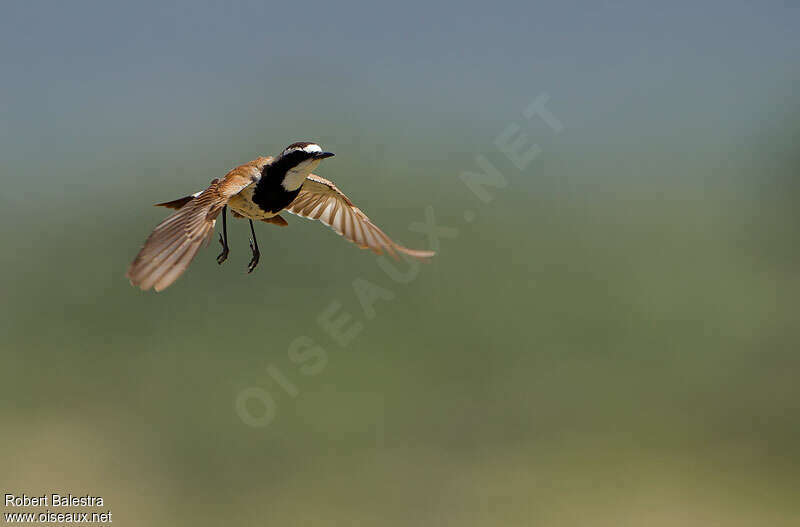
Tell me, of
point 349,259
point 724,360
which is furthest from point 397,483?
point 724,360

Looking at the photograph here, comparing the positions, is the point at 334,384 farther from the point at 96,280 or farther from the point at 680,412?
the point at 680,412

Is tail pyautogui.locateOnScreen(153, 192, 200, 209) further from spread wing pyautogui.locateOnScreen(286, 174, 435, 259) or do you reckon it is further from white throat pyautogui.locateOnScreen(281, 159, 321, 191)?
spread wing pyautogui.locateOnScreen(286, 174, 435, 259)

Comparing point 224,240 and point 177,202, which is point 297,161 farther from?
point 177,202

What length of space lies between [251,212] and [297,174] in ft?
0.96

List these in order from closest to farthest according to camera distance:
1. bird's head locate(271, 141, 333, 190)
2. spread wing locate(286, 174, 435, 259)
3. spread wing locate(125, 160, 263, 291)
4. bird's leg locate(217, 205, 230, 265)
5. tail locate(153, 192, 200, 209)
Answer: spread wing locate(125, 160, 263, 291)
bird's leg locate(217, 205, 230, 265)
bird's head locate(271, 141, 333, 190)
tail locate(153, 192, 200, 209)
spread wing locate(286, 174, 435, 259)

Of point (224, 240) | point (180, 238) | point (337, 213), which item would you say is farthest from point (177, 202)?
point (337, 213)

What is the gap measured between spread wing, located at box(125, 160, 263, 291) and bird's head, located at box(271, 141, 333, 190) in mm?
180

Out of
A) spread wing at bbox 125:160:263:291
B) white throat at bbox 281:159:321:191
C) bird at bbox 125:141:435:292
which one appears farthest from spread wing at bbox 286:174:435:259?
spread wing at bbox 125:160:263:291

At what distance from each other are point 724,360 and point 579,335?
10226 millimetres

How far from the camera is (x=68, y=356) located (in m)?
36.7

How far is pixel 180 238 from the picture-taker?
2793 mm

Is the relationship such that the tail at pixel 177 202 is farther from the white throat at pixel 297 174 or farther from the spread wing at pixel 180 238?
the white throat at pixel 297 174

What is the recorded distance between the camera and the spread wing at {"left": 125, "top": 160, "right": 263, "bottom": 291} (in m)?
2.44

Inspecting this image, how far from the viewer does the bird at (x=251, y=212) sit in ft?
8.44
